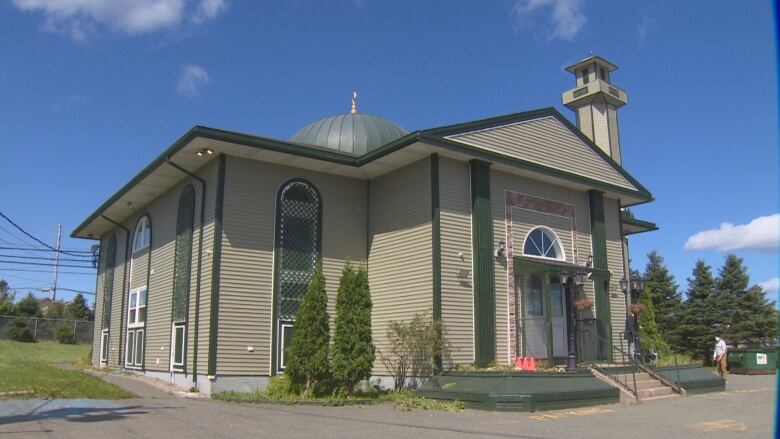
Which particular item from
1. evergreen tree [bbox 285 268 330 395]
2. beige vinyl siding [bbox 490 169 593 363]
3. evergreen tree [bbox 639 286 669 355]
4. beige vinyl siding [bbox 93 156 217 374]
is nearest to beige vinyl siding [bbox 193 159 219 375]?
beige vinyl siding [bbox 93 156 217 374]

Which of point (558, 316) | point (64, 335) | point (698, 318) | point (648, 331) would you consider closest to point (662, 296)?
point (698, 318)

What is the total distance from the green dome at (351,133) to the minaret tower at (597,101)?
44.5 feet

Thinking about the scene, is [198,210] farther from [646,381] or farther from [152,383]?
[646,381]

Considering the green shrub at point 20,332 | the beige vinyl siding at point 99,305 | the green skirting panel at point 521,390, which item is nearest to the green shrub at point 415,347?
the green skirting panel at point 521,390

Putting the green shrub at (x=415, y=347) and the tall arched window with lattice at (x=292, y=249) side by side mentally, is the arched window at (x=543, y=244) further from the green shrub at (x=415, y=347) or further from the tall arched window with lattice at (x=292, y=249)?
the tall arched window with lattice at (x=292, y=249)

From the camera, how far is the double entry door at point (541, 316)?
16625 millimetres

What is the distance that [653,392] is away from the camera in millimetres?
14656

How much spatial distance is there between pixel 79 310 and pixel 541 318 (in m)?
55.6

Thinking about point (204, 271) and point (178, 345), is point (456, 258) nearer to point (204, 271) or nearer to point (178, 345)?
point (204, 271)

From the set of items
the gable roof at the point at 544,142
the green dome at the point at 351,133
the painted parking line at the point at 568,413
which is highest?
the green dome at the point at 351,133

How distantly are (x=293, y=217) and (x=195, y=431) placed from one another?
321 inches

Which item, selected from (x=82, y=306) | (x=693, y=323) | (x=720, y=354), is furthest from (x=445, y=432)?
(x=82, y=306)

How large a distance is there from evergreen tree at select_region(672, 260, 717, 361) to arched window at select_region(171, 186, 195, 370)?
2546cm

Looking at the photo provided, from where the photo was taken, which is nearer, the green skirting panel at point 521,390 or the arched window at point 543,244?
the green skirting panel at point 521,390
